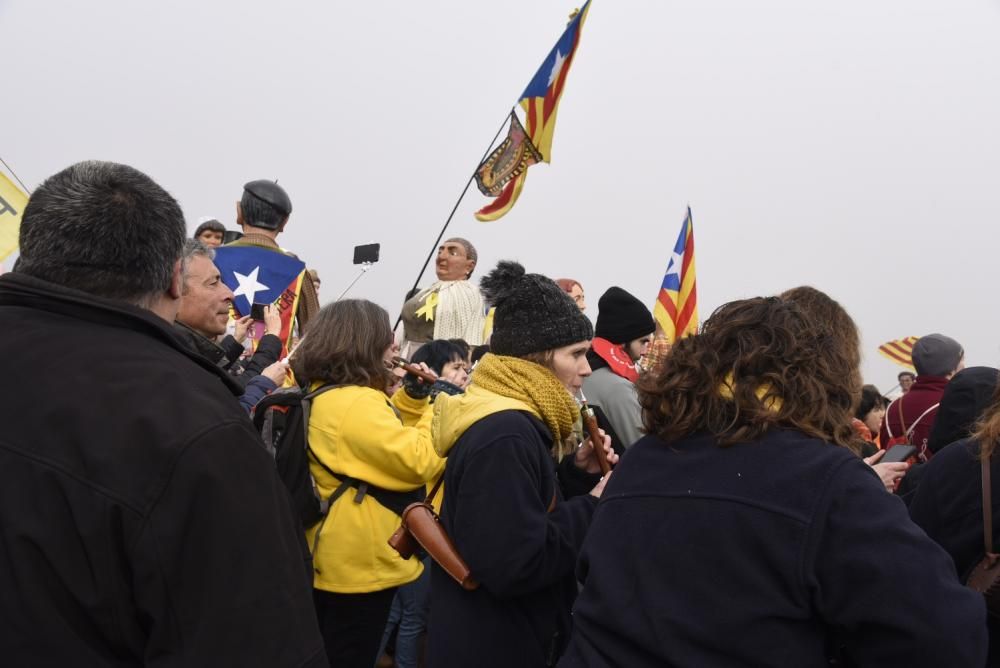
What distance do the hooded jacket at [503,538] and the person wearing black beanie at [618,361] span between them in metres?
1.20

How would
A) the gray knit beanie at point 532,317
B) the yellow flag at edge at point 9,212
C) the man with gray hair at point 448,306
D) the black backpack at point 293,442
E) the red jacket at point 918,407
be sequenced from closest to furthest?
the gray knit beanie at point 532,317 → the black backpack at point 293,442 → the yellow flag at edge at point 9,212 → the red jacket at point 918,407 → the man with gray hair at point 448,306

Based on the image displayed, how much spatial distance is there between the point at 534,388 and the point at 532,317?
10.1 inches

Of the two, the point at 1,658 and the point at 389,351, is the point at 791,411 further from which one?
the point at 389,351

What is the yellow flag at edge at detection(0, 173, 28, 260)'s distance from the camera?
4.12 meters

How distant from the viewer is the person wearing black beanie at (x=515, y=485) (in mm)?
2420

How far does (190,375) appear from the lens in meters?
1.46

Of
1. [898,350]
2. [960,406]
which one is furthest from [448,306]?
[898,350]

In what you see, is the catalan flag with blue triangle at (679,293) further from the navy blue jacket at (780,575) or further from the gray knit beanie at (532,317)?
the navy blue jacket at (780,575)

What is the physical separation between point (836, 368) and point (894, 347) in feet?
42.1

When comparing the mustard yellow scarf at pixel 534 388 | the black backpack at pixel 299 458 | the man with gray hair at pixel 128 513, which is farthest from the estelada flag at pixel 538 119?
the man with gray hair at pixel 128 513

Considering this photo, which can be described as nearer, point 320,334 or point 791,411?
point 791,411

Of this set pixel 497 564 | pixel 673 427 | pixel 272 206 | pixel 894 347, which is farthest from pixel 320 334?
pixel 894 347

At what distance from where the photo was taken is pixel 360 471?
3.39m

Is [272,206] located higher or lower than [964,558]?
higher
